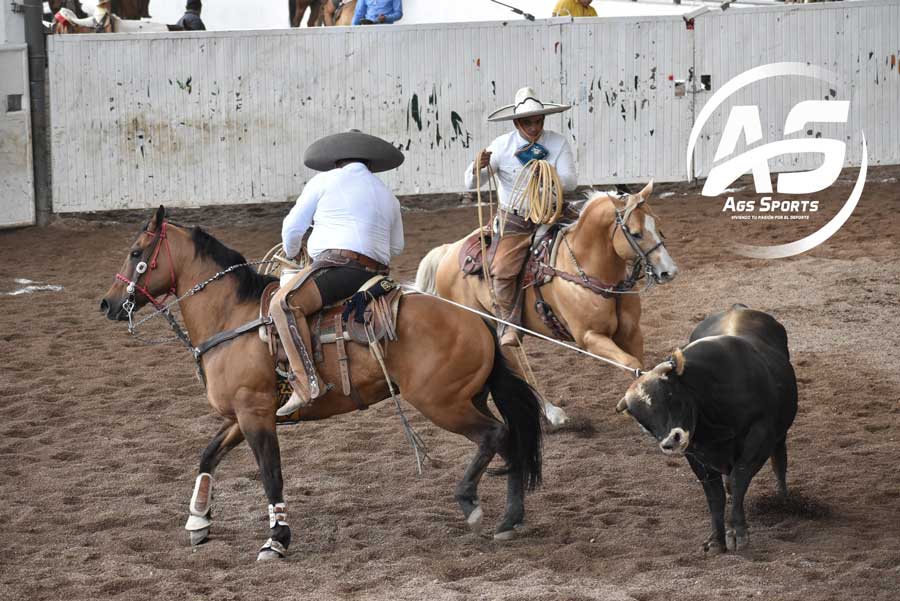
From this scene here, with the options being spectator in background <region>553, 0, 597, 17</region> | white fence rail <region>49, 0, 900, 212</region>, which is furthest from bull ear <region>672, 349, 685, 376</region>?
spectator in background <region>553, 0, 597, 17</region>

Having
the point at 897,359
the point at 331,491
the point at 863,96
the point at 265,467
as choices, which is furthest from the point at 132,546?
the point at 863,96

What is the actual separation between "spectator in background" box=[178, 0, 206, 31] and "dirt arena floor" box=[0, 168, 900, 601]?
17.1 feet

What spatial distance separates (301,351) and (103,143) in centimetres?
962

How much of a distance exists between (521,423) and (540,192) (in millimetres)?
2217

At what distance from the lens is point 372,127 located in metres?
15.5

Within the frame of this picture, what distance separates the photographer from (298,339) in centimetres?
654

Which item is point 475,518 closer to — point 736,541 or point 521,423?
point 521,423

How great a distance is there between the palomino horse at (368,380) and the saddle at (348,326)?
0.16 ft

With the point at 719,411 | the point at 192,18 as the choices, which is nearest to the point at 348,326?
the point at 719,411

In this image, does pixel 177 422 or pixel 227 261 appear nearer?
pixel 227 261

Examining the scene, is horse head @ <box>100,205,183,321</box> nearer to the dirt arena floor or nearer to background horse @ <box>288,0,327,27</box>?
the dirt arena floor

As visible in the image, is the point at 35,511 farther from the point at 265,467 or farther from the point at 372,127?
the point at 372,127

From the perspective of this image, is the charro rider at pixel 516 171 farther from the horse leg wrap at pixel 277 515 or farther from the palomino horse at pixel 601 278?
the horse leg wrap at pixel 277 515

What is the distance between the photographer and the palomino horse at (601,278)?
7754 millimetres
